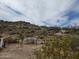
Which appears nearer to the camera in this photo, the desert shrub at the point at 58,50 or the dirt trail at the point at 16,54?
the desert shrub at the point at 58,50

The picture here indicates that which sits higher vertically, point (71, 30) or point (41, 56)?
point (71, 30)

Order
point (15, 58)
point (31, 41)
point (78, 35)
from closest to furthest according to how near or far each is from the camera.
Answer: point (78, 35), point (15, 58), point (31, 41)

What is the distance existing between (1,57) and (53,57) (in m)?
14.7

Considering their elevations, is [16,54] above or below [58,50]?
below

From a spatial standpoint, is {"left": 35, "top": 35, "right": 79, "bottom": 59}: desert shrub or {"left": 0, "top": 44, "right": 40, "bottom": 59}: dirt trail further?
{"left": 0, "top": 44, "right": 40, "bottom": 59}: dirt trail

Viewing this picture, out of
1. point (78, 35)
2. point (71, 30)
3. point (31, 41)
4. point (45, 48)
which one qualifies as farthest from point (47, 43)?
point (31, 41)

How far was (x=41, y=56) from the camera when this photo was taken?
1264 cm

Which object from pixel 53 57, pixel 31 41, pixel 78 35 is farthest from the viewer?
pixel 31 41

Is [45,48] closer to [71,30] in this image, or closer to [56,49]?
[56,49]

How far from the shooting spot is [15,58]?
83.8 feet

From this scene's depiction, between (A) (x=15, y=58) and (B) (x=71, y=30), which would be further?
(A) (x=15, y=58)

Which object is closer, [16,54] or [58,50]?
[58,50]

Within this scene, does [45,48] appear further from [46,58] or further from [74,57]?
[74,57]

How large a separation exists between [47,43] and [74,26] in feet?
5.37
